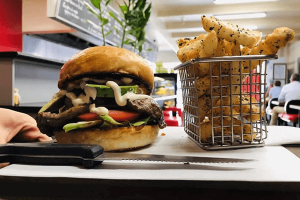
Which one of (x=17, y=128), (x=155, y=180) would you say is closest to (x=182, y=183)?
(x=155, y=180)

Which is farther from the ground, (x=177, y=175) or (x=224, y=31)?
(x=224, y=31)

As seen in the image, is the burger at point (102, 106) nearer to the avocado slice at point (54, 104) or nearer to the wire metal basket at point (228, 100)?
the avocado slice at point (54, 104)

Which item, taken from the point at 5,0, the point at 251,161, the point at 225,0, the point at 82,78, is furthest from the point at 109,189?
the point at 225,0

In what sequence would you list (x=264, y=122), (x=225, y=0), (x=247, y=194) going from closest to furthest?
(x=247, y=194) < (x=264, y=122) < (x=225, y=0)

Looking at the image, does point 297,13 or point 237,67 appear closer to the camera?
point 237,67

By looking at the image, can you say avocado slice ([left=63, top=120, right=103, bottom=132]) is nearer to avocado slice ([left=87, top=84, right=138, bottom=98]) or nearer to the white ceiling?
avocado slice ([left=87, top=84, right=138, bottom=98])

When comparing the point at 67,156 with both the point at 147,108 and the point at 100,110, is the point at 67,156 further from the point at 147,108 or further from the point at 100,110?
the point at 147,108

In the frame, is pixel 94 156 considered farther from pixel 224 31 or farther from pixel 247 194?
pixel 224 31

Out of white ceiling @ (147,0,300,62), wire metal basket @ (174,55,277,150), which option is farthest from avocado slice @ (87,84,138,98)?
white ceiling @ (147,0,300,62)
